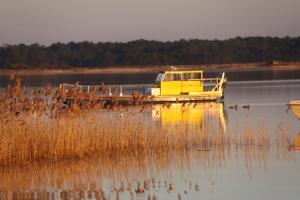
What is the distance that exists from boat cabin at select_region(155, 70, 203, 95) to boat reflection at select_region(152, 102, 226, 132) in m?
1.23

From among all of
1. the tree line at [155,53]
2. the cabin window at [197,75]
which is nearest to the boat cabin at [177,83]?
the cabin window at [197,75]

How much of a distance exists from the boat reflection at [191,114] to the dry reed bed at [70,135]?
204 inches

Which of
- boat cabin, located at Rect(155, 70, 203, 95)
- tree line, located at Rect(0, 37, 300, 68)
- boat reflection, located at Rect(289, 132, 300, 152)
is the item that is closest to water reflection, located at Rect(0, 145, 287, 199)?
boat reflection, located at Rect(289, 132, 300, 152)

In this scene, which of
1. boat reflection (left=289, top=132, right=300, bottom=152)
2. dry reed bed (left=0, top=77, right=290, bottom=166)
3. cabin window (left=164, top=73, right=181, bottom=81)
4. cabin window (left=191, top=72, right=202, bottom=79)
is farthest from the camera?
cabin window (left=191, top=72, right=202, bottom=79)

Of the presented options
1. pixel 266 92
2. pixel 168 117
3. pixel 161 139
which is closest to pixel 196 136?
pixel 161 139

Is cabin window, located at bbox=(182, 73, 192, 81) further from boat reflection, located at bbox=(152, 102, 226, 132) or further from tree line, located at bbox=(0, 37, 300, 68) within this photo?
tree line, located at bbox=(0, 37, 300, 68)

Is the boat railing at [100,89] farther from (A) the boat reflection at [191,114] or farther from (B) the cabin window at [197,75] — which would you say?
(B) the cabin window at [197,75]

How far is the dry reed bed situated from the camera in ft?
61.6

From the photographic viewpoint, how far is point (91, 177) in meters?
17.9

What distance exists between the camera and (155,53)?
416ft

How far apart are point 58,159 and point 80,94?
5.73 ft

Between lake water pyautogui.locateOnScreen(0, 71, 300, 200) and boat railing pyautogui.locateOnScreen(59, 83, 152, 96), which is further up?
boat railing pyautogui.locateOnScreen(59, 83, 152, 96)

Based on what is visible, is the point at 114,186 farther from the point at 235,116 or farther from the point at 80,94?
the point at 235,116

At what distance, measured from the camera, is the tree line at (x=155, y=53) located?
4879 inches
